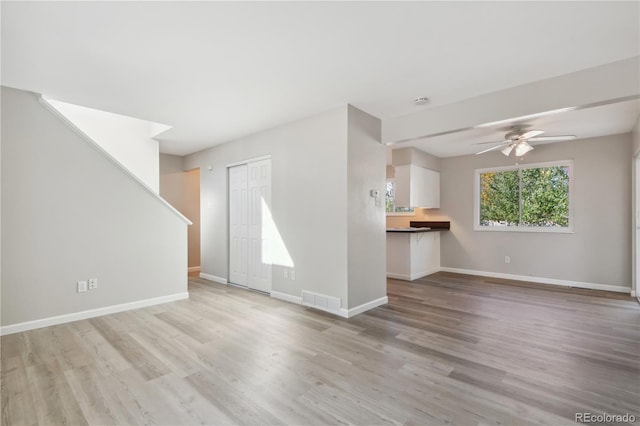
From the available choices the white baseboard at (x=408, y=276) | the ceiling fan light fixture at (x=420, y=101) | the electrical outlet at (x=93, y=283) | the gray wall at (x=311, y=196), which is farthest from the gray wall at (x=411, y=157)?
the electrical outlet at (x=93, y=283)

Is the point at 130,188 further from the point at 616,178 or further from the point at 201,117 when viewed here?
the point at 616,178

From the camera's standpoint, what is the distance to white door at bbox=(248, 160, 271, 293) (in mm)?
4855

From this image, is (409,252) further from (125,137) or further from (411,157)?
(125,137)

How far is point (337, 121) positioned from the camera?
12.6 ft

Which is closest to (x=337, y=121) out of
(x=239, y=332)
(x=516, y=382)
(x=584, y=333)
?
(x=239, y=332)

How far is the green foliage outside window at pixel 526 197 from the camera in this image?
18.6 ft

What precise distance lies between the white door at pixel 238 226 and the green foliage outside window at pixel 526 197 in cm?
497

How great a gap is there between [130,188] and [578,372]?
521 cm

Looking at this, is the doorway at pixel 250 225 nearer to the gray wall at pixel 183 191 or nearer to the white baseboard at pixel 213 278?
the white baseboard at pixel 213 278

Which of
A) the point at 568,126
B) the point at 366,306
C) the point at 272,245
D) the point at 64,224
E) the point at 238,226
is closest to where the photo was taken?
the point at 64,224

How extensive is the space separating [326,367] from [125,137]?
205 inches

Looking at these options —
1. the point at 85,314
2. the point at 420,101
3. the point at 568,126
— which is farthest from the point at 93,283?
the point at 568,126

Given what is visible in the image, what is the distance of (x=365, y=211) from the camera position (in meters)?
4.04

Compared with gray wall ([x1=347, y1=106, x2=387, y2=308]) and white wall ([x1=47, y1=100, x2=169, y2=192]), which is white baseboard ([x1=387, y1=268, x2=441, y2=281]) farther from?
white wall ([x1=47, y1=100, x2=169, y2=192])
